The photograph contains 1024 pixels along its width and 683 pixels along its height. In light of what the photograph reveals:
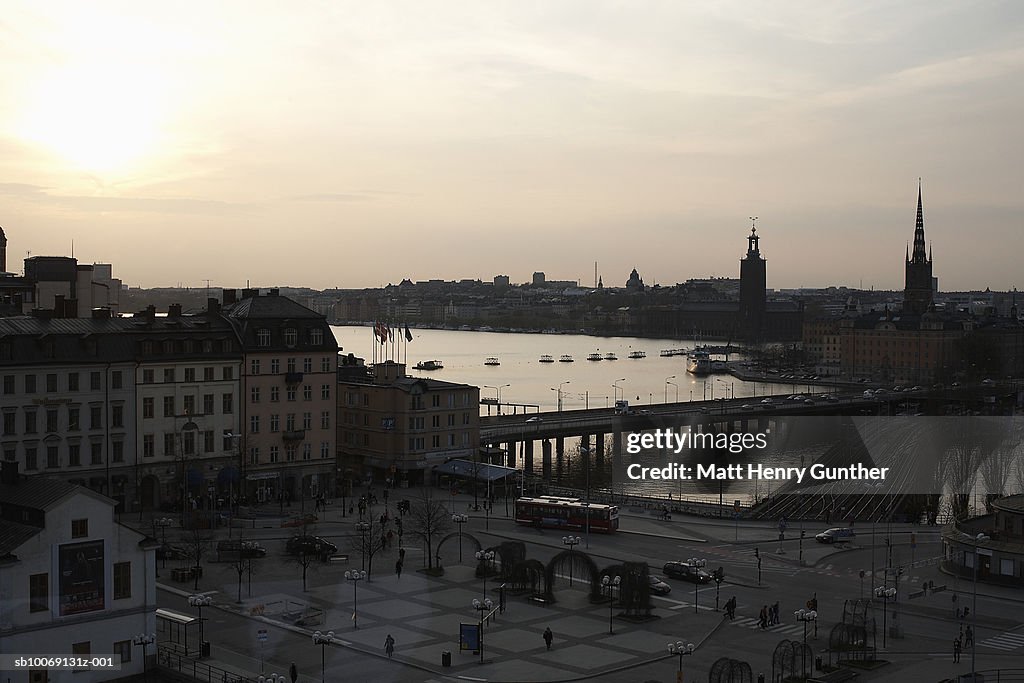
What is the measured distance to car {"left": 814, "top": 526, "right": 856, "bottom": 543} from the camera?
3148cm

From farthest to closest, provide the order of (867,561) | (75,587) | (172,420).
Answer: (172,420)
(867,561)
(75,587)

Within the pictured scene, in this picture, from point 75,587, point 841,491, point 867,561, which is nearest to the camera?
point 75,587

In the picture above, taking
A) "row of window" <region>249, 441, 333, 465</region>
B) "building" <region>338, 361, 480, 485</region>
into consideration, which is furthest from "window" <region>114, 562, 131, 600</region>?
"building" <region>338, 361, 480, 485</region>

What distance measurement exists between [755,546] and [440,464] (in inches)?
516

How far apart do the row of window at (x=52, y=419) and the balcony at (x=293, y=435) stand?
5368 millimetres

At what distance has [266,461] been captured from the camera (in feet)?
120

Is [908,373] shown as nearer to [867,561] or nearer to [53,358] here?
[867,561]

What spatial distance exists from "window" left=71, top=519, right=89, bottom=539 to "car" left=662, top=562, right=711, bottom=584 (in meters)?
12.7

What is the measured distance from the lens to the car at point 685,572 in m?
25.8

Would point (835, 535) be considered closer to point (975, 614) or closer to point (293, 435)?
point (975, 614)

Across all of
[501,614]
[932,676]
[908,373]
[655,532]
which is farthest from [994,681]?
[908,373]

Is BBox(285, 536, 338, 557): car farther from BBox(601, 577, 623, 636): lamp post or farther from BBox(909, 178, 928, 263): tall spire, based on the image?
BBox(909, 178, 928, 263): tall spire

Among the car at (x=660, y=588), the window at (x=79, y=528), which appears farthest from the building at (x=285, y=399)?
the window at (x=79, y=528)

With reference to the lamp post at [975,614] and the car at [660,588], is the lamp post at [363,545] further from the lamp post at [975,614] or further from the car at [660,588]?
the lamp post at [975,614]
